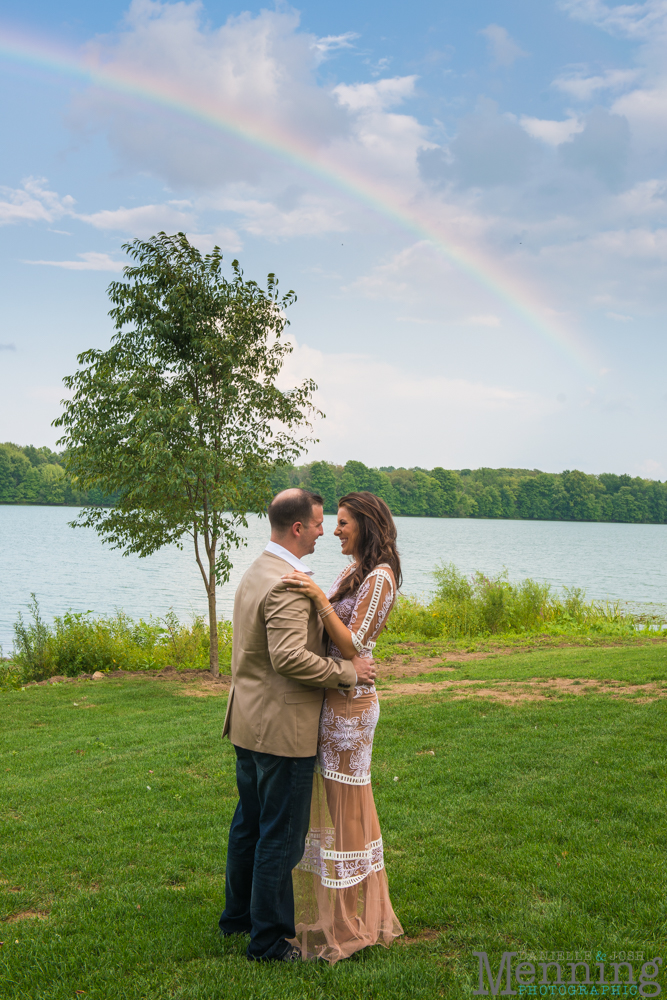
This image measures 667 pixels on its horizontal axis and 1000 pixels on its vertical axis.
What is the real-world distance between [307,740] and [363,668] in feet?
1.45

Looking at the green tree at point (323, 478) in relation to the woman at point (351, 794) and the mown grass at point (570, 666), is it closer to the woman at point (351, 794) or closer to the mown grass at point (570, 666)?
the mown grass at point (570, 666)

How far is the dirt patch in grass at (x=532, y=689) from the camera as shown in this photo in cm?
947

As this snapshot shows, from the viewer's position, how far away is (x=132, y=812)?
5.94 metres

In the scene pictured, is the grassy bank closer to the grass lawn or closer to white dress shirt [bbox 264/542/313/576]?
the grass lawn

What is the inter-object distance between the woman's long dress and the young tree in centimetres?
841

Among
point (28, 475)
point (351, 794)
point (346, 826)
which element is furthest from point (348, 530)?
point (28, 475)

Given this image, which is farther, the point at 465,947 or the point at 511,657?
the point at 511,657

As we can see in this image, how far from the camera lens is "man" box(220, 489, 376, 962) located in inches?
128

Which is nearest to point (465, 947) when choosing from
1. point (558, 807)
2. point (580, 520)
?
point (558, 807)

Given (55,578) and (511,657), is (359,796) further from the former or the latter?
(55,578)

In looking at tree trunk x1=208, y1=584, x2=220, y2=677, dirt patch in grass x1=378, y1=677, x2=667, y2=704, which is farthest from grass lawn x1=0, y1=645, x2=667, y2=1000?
tree trunk x1=208, y1=584, x2=220, y2=677

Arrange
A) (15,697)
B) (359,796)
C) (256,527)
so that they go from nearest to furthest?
(359,796) < (15,697) < (256,527)

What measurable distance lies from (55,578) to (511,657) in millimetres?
26772

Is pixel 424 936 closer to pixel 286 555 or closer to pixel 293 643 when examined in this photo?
pixel 293 643
